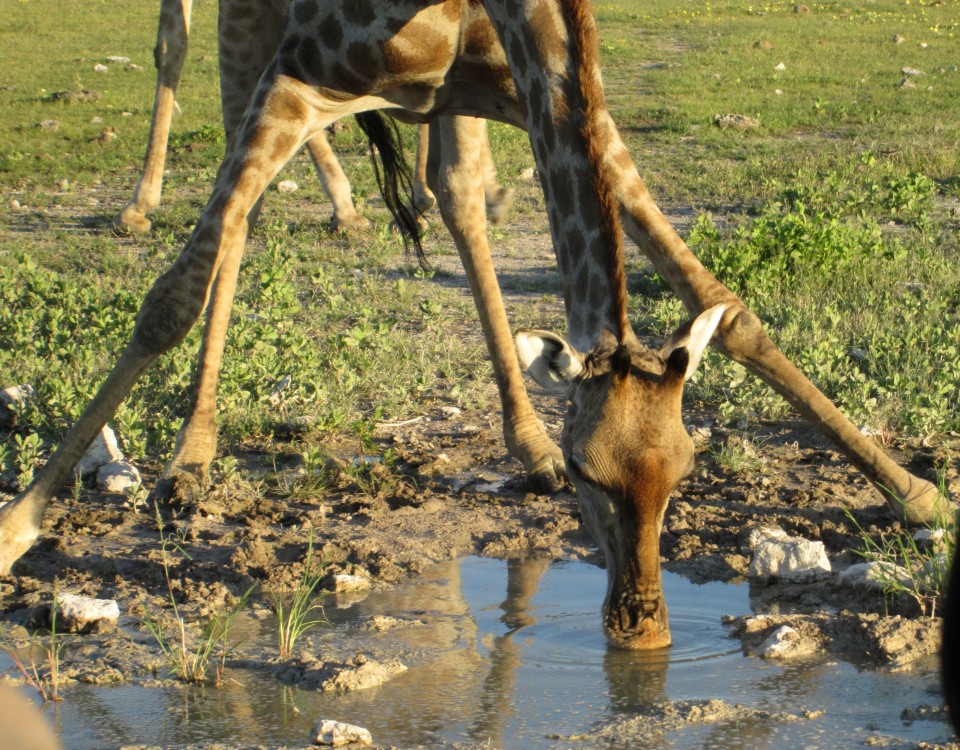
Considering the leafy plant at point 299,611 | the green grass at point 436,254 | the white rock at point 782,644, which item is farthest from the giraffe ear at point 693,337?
the green grass at point 436,254

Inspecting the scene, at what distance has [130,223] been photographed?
31.0ft

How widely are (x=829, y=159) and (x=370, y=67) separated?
7258 mm

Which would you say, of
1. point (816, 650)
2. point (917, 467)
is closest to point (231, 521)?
point (816, 650)

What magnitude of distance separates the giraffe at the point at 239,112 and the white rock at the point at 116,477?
1.71 metres

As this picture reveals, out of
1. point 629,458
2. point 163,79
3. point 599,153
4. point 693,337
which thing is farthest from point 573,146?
point 163,79

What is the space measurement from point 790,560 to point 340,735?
1758 mm

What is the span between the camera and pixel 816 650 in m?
3.58

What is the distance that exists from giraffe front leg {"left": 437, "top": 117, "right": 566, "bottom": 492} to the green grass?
0.62m

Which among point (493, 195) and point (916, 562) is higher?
point (493, 195)

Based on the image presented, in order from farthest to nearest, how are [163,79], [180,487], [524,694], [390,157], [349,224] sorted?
1. [163,79]
2. [349,224]
3. [390,157]
4. [180,487]
5. [524,694]

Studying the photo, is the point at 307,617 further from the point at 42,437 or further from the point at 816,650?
the point at 42,437

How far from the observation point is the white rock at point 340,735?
119 inches

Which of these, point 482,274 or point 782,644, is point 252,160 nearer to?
point 482,274

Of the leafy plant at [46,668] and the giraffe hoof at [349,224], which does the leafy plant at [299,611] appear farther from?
the giraffe hoof at [349,224]
